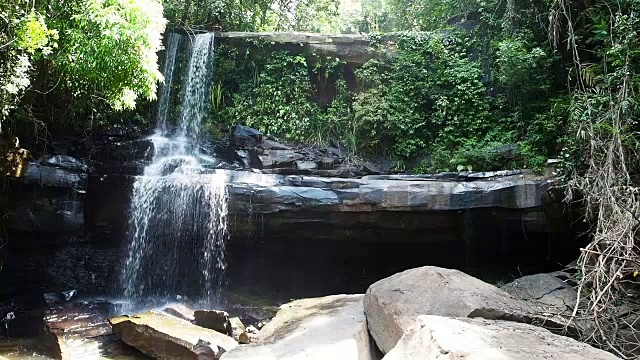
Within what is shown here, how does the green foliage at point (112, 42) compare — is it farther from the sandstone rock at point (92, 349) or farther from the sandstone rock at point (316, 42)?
the sandstone rock at point (316, 42)

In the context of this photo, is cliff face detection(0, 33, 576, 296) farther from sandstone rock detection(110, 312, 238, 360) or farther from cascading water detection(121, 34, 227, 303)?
sandstone rock detection(110, 312, 238, 360)

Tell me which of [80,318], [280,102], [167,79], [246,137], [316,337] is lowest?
[80,318]

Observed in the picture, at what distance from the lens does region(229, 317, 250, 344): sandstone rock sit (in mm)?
6342

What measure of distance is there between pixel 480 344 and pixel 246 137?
9.05 meters

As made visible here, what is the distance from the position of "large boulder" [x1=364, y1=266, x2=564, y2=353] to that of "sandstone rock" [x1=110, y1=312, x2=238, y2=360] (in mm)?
2109

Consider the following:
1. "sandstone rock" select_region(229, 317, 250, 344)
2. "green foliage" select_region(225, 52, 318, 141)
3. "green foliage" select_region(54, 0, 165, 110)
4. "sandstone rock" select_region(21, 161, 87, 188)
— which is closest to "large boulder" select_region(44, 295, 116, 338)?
"sandstone rock" select_region(229, 317, 250, 344)

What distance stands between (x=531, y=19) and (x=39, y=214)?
10.6 metres

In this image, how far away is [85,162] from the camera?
9.08 m

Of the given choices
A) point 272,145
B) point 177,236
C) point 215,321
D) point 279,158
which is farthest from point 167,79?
point 215,321

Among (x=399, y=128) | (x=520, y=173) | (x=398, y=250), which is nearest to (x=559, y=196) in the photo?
(x=520, y=173)

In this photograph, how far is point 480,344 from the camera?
8.41ft

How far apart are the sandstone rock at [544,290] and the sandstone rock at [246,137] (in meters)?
6.75

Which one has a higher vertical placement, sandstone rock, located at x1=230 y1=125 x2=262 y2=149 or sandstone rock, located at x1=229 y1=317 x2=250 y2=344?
sandstone rock, located at x1=230 y1=125 x2=262 y2=149

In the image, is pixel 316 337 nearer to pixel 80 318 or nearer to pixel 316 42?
pixel 80 318
